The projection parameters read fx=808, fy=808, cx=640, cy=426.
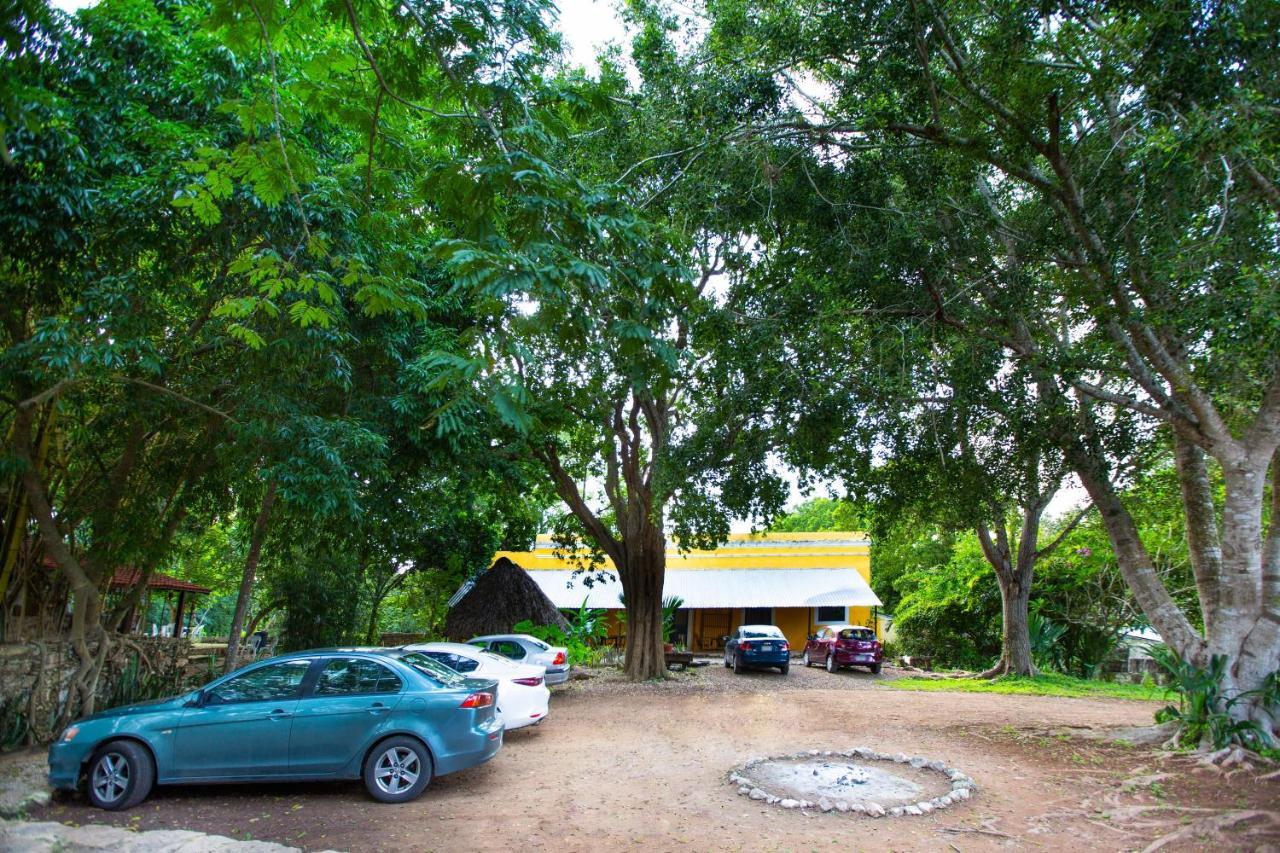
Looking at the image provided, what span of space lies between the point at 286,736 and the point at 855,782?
5.50 m

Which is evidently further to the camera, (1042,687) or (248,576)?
(1042,687)

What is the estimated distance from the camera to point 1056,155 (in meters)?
8.57

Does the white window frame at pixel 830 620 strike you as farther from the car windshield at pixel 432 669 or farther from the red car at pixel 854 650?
the car windshield at pixel 432 669

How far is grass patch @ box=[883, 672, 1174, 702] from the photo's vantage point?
18.0 m

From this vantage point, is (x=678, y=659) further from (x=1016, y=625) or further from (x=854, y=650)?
(x=1016, y=625)

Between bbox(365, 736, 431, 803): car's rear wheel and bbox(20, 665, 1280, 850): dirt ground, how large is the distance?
132mm

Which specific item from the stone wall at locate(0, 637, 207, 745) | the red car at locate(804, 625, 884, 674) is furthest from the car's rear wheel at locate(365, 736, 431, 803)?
the red car at locate(804, 625, 884, 674)

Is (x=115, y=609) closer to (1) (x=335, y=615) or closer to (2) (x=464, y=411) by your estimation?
(2) (x=464, y=411)

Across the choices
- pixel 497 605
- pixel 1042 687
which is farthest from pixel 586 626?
pixel 1042 687

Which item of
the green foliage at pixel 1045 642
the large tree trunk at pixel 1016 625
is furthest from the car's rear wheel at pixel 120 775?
the green foliage at pixel 1045 642

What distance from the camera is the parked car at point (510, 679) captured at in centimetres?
1039

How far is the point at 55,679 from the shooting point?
9.93 metres

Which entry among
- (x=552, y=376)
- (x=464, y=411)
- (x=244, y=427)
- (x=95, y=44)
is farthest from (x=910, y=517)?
(x=95, y=44)

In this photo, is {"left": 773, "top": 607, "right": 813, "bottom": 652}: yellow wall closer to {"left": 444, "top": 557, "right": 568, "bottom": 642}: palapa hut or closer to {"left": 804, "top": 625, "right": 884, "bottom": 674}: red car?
{"left": 804, "top": 625, "right": 884, "bottom": 674}: red car
